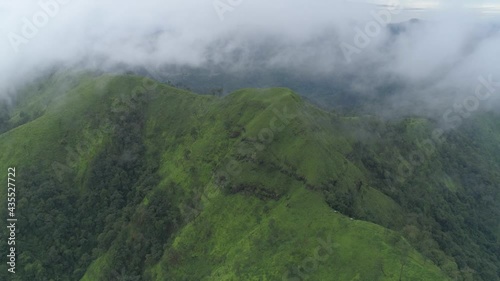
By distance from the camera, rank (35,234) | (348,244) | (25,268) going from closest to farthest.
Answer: (348,244), (25,268), (35,234)

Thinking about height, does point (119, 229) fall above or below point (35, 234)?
below

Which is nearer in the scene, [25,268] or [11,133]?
[25,268]

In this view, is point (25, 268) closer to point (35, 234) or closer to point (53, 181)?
point (35, 234)

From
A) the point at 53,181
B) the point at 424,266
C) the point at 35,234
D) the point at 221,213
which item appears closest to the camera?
the point at 424,266

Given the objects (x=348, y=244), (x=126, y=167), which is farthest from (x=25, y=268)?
(x=348, y=244)

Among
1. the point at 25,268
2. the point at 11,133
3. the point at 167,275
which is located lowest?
the point at 167,275

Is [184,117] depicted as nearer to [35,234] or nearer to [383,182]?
[35,234]

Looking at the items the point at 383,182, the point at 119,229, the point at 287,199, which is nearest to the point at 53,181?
the point at 119,229
